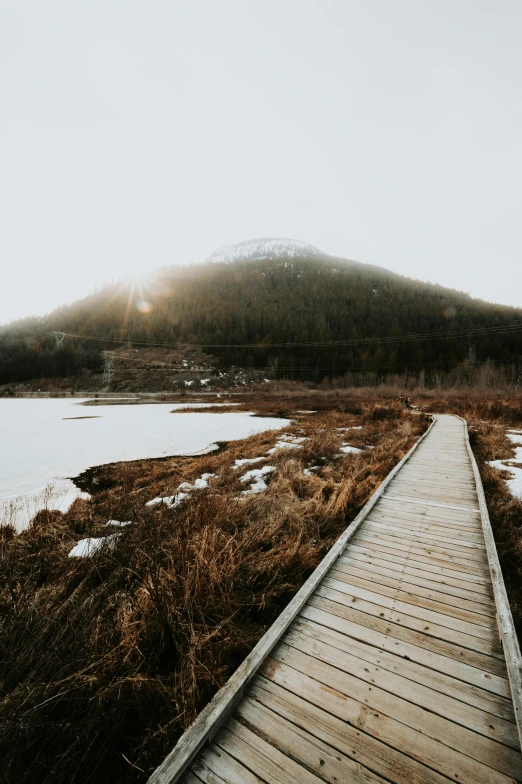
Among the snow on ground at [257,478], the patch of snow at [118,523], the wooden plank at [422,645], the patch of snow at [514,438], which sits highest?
the wooden plank at [422,645]

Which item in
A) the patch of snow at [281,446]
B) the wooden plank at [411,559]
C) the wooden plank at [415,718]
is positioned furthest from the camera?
the patch of snow at [281,446]

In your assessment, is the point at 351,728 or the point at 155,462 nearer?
the point at 351,728

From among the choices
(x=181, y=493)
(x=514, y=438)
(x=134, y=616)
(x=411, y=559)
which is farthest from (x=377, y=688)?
(x=514, y=438)

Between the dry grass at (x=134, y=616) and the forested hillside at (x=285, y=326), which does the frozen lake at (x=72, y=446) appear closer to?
the dry grass at (x=134, y=616)

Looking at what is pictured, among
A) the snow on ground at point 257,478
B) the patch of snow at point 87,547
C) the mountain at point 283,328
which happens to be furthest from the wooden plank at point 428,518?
the mountain at point 283,328

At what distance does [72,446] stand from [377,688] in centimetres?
1326

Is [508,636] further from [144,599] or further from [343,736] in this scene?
[144,599]

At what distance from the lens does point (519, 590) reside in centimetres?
357

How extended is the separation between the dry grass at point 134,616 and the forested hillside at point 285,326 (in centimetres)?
5889

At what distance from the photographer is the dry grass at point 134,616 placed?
2.01 m

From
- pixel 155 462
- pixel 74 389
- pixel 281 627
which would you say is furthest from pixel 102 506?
pixel 74 389

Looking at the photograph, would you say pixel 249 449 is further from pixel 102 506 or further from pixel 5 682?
pixel 5 682

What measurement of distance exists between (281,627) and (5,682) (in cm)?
210

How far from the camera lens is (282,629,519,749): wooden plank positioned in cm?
190
